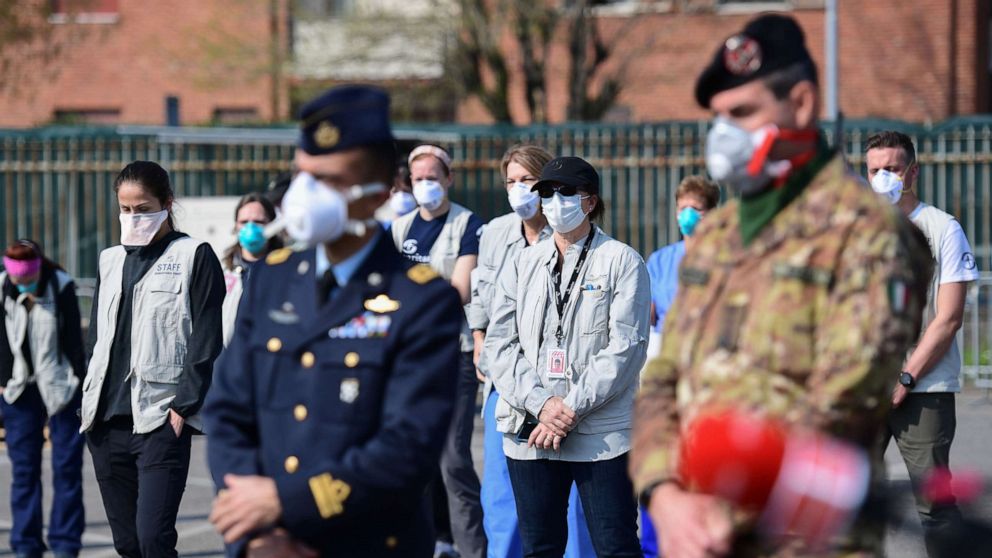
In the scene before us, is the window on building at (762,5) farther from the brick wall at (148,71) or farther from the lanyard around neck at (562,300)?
the lanyard around neck at (562,300)

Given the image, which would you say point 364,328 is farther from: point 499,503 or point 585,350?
point 499,503

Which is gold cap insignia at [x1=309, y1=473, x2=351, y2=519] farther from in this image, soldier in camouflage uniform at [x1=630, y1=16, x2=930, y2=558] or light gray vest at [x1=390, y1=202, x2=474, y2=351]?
light gray vest at [x1=390, y1=202, x2=474, y2=351]

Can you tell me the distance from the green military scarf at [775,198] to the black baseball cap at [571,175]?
3.33 meters

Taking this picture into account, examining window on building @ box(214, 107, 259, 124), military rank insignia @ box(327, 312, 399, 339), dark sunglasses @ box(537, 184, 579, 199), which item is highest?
window on building @ box(214, 107, 259, 124)

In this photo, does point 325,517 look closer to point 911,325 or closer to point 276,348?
point 276,348

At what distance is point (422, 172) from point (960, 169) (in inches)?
405

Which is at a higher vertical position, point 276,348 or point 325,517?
point 276,348

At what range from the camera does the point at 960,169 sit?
1700 centimetres

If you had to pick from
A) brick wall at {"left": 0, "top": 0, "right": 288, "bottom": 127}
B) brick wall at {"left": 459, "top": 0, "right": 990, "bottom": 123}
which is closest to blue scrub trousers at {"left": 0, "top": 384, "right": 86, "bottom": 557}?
brick wall at {"left": 459, "top": 0, "right": 990, "bottom": 123}

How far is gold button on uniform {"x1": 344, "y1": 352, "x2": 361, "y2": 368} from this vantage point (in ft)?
11.8

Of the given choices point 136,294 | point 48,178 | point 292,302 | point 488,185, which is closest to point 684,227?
point 136,294

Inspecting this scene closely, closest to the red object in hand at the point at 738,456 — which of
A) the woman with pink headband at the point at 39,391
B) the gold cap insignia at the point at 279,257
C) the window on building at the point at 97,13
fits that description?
the gold cap insignia at the point at 279,257

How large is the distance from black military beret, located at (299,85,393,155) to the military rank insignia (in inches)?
17.0

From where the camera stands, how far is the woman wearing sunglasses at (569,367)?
20.2 feet
